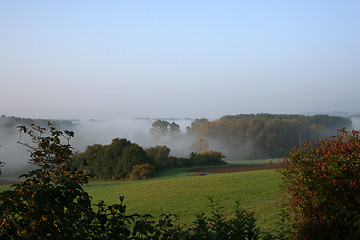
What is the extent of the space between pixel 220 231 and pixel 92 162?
34038 mm

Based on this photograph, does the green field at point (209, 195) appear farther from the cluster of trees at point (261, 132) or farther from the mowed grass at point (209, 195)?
the cluster of trees at point (261, 132)

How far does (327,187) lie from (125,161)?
1261 inches

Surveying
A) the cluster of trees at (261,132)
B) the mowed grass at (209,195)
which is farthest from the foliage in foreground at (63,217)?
the cluster of trees at (261,132)

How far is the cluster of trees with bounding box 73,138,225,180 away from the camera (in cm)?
3293

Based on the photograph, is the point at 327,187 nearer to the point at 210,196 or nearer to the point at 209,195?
the point at 210,196

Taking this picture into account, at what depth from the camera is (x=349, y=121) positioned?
243ft

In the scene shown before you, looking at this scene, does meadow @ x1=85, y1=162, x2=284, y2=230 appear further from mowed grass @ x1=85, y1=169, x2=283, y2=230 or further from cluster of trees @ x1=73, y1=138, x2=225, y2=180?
cluster of trees @ x1=73, y1=138, x2=225, y2=180

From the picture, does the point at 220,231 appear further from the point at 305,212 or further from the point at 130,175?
the point at 130,175

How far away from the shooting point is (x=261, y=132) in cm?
6359

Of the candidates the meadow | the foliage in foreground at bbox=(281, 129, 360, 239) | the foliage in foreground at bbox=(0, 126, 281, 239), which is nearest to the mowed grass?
the meadow

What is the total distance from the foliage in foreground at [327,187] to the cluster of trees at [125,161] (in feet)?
89.9

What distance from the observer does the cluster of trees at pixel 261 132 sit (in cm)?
6206

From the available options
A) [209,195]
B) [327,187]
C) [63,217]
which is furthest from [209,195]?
[63,217]

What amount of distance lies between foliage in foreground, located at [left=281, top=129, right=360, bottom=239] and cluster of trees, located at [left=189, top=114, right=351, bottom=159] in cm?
5645
